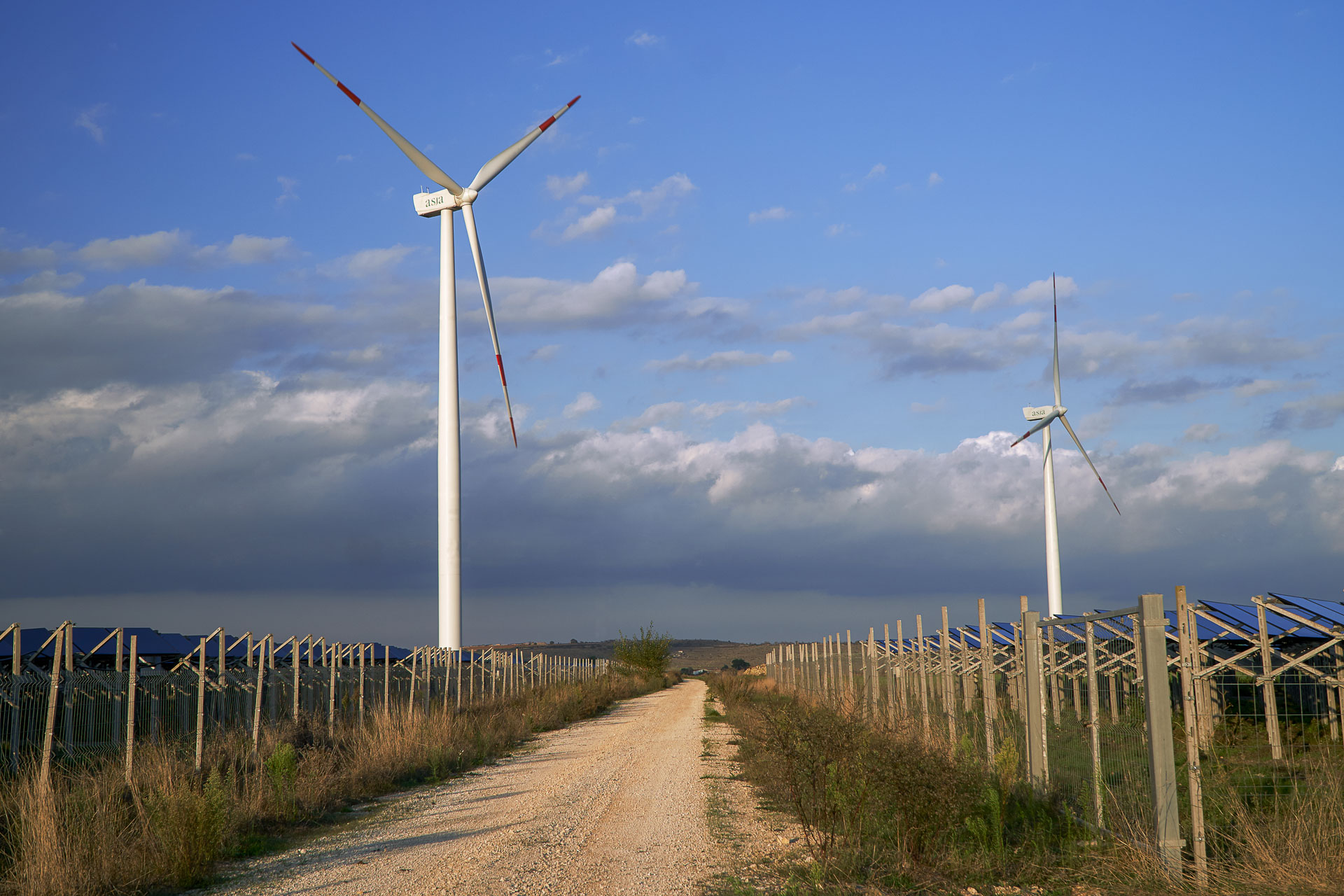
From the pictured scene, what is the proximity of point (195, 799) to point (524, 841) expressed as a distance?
12.3 ft

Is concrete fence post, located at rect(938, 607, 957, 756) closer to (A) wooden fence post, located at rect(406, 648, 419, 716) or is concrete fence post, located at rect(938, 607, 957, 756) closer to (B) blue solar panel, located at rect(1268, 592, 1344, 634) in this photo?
(B) blue solar panel, located at rect(1268, 592, 1344, 634)

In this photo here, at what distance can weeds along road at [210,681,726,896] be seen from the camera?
389 inches

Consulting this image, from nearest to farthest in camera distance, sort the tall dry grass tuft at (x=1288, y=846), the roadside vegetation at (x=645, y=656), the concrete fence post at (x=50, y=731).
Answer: the tall dry grass tuft at (x=1288, y=846) < the concrete fence post at (x=50, y=731) < the roadside vegetation at (x=645, y=656)

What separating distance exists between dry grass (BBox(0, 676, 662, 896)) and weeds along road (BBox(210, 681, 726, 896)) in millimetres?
739

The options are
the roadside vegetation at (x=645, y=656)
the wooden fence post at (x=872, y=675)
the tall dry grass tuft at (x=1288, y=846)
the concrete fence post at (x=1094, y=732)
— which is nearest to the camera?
the tall dry grass tuft at (x=1288, y=846)

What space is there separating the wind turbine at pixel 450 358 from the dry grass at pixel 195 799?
11.2 metres

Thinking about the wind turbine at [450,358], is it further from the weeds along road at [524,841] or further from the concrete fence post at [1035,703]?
the concrete fence post at [1035,703]

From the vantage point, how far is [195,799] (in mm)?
11273

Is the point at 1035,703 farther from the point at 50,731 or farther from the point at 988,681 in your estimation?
the point at 50,731

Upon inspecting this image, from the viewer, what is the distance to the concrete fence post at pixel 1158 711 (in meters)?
9.15

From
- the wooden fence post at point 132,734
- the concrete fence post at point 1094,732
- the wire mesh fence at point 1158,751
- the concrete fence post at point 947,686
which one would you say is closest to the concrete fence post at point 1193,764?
the wire mesh fence at point 1158,751

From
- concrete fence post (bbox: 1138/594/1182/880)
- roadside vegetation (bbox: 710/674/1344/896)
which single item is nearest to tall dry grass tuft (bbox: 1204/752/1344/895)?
roadside vegetation (bbox: 710/674/1344/896)

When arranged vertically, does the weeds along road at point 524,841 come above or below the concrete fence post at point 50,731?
below

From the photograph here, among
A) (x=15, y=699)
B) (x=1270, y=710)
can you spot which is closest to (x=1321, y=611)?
(x=1270, y=710)
